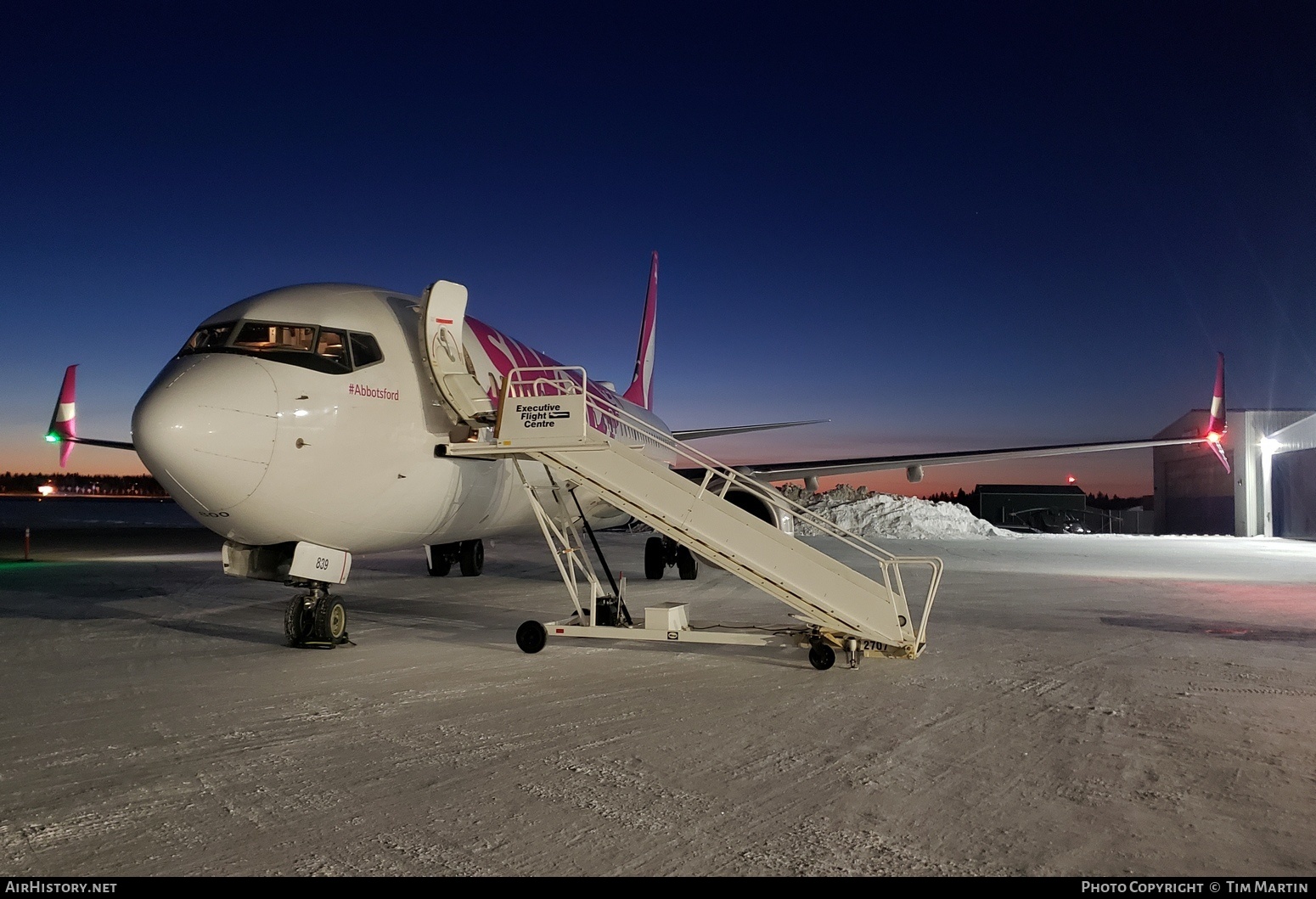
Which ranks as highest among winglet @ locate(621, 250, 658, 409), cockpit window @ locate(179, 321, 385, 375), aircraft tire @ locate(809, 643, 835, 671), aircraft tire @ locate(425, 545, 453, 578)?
winglet @ locate(621, 250, 658, 409)

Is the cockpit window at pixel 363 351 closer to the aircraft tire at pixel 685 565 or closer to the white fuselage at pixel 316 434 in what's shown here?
the white fuselage at pixel 316 434

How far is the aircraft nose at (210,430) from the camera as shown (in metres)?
6.85

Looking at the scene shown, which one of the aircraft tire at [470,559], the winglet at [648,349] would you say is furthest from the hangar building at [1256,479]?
the aircraft tire at [470,559]

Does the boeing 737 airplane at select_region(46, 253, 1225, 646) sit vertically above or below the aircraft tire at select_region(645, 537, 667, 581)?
above

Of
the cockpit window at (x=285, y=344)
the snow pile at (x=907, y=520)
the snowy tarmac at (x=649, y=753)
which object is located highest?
the cockpit window at (x=285, y=344)

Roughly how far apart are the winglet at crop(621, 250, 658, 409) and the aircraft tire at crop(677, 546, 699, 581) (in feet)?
24.7

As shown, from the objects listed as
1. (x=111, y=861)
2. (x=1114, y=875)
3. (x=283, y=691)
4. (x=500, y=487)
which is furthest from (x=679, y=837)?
(x=500, y=487)

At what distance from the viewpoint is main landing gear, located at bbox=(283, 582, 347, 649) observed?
28.0ft

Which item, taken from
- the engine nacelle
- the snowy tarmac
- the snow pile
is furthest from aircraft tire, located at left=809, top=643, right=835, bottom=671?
the snow pile

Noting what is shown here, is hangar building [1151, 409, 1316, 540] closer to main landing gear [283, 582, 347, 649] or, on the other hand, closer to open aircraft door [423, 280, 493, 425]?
open aircraft door [423, 280, 493, 425]

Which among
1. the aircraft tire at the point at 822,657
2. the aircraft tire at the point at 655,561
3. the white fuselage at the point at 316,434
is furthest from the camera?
the aircraft tire at the point at 655,561

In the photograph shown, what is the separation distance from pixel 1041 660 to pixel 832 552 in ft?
58.5

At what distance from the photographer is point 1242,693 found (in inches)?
258

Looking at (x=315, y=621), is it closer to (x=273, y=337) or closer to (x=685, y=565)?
(x=273, y=337)
